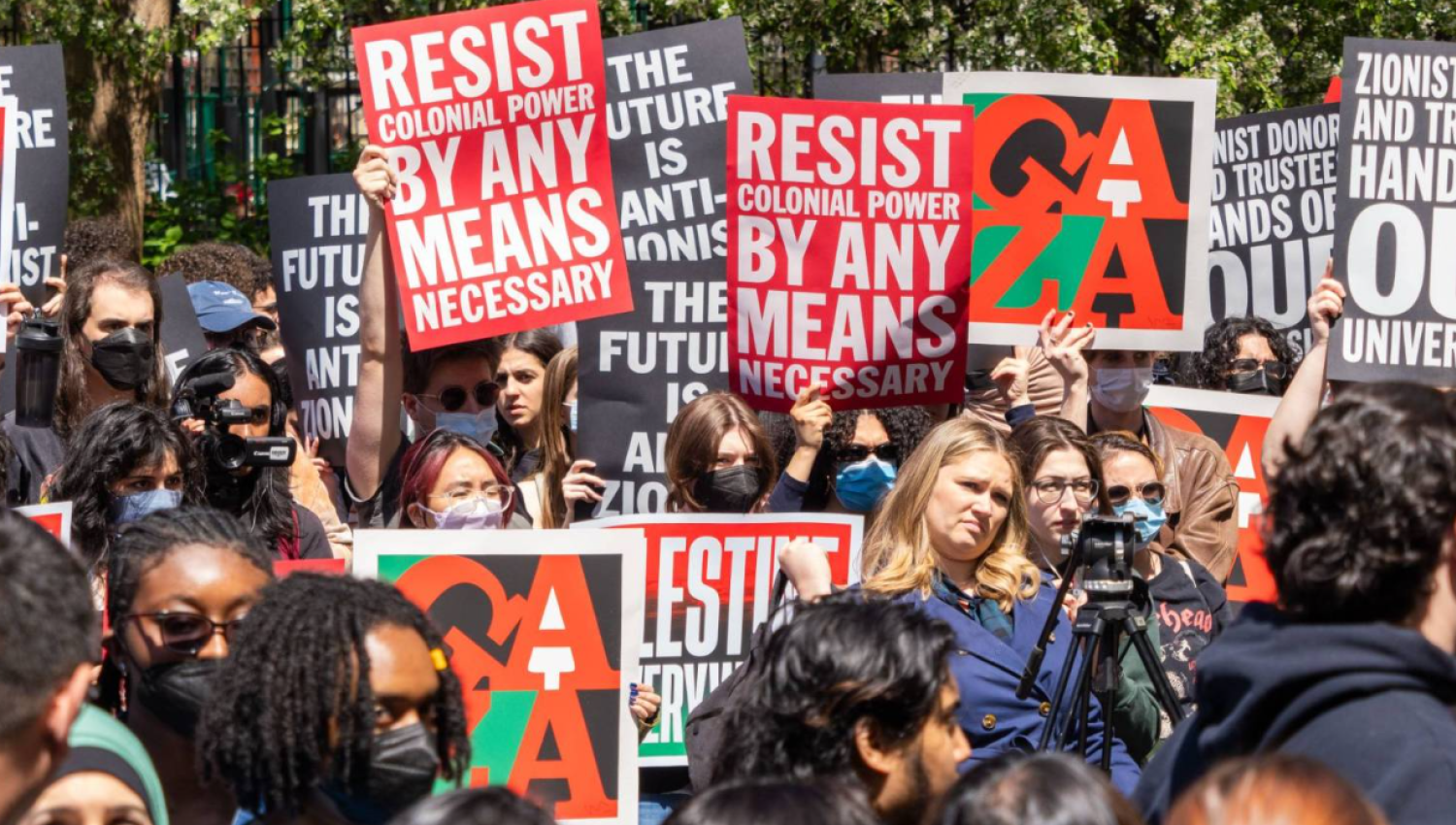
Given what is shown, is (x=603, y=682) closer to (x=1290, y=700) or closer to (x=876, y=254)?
(x=876, y=254)

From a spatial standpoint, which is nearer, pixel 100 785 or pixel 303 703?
pixel 100 785

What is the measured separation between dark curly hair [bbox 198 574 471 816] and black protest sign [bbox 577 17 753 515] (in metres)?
3.23

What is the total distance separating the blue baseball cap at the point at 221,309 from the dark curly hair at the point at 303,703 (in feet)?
15.3

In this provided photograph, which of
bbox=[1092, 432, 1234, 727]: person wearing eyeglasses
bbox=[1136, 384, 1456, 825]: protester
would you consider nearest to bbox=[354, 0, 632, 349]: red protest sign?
bbox=[1092, 432, 1234, 727]: person wearing eyeglasses

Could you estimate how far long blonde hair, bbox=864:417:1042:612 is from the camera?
4.65 metres

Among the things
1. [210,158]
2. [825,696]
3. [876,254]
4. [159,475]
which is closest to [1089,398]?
[876,254]

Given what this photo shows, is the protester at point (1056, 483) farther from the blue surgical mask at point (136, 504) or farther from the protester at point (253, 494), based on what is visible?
the blue surgical mask at point (136, 504)

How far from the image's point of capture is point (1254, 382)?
7586 millimetres

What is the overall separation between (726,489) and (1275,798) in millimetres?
3549

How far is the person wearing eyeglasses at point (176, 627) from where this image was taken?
331 centimetres

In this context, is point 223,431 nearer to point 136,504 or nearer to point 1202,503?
point 136,504

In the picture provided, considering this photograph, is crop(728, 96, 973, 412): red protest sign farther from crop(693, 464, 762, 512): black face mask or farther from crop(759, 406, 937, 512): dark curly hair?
crop(693, 464, 762, 512): black face mask

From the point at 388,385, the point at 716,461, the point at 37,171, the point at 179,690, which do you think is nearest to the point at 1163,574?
the point at 716,461

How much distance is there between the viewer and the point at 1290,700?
2.53m
